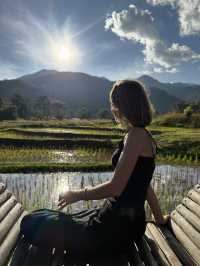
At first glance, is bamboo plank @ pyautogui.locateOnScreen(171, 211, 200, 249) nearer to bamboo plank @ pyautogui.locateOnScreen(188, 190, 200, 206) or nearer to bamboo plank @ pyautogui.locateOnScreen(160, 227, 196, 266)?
bamboo plank @ pyautogui.locateOnScreen(160, 227, 196, 266)

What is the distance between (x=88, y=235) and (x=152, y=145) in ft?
4.81

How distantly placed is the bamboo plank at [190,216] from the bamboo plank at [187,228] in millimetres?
52

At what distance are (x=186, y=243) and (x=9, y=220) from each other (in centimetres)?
284

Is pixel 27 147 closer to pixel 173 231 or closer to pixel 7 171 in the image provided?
pixel 7 171

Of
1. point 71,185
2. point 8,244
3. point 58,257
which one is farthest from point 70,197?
point 71,185

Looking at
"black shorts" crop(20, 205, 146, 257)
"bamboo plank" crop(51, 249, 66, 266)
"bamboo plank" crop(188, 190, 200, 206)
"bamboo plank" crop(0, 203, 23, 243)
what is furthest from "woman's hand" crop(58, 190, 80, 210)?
"bamboo plank" crop(188, 190, 200, 206)

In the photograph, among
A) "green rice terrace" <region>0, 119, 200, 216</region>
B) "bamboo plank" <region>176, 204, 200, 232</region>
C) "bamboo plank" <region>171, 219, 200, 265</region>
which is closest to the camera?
"bamboo plank" <region>171, 219, 200, 265</region>

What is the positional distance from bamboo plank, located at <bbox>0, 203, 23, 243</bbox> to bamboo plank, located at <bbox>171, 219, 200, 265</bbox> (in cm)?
271

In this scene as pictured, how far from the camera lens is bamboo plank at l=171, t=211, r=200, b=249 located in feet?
21.3

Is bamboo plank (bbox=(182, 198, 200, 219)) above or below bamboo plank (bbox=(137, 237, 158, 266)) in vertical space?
above

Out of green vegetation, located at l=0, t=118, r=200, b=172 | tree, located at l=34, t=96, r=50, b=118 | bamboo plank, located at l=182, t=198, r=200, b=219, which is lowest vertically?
tree, located at l=34, t=96, r=50, b=118

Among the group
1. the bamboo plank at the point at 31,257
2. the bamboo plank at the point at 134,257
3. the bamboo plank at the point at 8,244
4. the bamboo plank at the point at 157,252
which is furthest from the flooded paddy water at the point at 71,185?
the bamboo plank at the point at 31,257

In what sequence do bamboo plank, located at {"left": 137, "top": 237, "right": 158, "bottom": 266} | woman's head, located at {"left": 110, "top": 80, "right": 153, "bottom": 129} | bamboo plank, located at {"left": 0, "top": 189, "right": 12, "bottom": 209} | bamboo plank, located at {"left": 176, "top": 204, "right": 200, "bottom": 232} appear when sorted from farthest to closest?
1. bamboo plank, located at {"left": 0, "top": 189, "right": 12, "bottom": 209}
2. bamboo plank, located at {"left": 176, "top": 204, "right": 200, "bottom": 232}
3. bamboo plank, located at {"left": 137, "top": 237, "right": 158, "bottom": 266}
4. woman's head, located at {"left": 110, "top": 80, "right": 153, "bottom": 129}

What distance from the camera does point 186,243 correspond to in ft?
21.6
